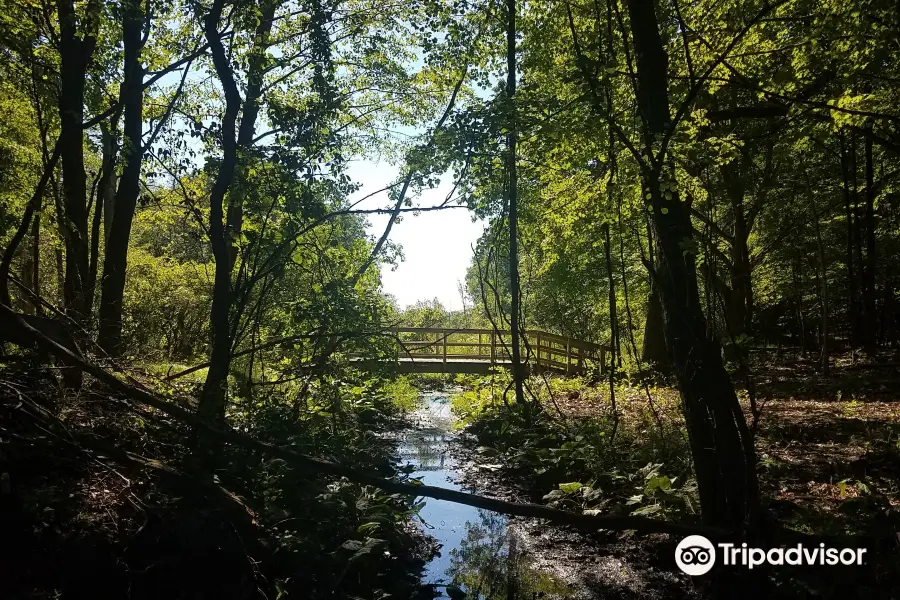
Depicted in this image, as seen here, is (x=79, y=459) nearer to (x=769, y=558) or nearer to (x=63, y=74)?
(x=63, y=74)

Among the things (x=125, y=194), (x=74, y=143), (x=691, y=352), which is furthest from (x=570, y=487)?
(x=74, y=143)

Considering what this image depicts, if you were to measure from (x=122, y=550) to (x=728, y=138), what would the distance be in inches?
234

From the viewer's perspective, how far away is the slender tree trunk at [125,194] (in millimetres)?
6450

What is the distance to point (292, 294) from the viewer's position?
7.01 metres

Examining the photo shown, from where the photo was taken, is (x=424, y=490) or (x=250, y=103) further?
(x=250, y=103)

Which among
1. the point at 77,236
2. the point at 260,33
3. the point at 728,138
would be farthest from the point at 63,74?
the point at 728,138

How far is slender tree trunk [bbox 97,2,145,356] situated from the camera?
21.2ft

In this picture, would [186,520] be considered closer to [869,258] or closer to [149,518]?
[149,518]

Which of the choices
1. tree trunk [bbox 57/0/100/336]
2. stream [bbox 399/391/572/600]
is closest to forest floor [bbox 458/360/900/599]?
stream [bbox 399/391/572/600]

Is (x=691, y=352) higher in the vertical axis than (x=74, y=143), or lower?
lower

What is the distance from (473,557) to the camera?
543 cm

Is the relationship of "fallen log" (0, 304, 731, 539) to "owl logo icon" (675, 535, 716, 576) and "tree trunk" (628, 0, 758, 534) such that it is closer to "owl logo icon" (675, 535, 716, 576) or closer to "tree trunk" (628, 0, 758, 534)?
"owl logo icon" (675, 535, 716, 576)

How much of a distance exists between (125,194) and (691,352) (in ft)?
23.1

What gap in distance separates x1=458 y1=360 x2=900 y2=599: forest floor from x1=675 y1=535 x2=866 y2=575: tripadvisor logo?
87mm
